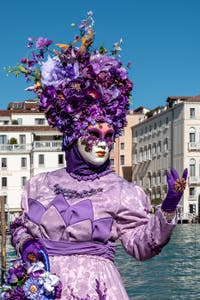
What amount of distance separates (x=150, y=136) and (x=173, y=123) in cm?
429

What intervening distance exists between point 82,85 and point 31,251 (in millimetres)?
625

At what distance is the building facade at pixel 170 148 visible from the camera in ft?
143

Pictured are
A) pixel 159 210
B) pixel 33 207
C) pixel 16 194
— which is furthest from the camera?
pixel 16 194

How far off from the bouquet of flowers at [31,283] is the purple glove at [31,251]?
0.02 m

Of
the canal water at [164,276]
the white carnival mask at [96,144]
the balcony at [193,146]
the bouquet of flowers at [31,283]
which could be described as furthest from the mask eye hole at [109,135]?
the balcony at [193,146]

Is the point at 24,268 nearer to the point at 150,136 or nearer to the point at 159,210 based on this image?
the point at 159,210

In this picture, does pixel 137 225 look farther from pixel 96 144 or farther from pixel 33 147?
pixel 33 147

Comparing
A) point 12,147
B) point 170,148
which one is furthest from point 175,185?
point 170,148

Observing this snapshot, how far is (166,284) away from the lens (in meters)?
13.5

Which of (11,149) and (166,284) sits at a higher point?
(11,149)

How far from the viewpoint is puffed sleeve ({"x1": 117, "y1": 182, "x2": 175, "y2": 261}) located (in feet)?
8.39

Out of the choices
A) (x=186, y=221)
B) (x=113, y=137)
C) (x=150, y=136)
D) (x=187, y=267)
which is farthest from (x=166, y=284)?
(x=150, y=136)

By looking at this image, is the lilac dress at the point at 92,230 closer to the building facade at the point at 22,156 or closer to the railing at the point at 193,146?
the building facade at the point at 22,156

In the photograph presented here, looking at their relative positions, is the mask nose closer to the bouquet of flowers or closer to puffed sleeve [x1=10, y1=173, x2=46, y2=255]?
puffed sleeve [x1=10, y1=173, x2=46, y2=255]
